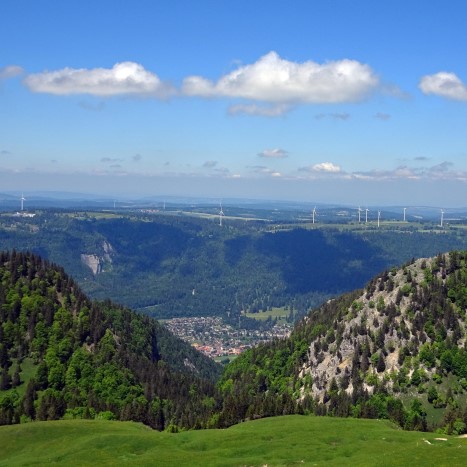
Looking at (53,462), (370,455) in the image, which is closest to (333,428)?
(370,455)

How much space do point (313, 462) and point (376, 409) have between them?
4536 inches

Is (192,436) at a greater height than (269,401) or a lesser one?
greater

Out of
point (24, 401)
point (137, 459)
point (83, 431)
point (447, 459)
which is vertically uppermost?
point (447, 459)

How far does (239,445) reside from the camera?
102750mm

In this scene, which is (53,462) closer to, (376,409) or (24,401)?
(24,401)

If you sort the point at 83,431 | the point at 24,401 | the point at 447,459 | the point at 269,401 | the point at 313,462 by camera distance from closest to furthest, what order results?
the point at 447,459
the point at 313,462
the point at 83,431
the point at 269,401
the point at 24,401

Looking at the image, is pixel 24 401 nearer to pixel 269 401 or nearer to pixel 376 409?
pixel 269 401

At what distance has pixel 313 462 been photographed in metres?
89.2

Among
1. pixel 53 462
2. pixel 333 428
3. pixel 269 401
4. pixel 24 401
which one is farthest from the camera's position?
pixel 24 401

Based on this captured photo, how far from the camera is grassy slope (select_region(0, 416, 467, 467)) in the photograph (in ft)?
294

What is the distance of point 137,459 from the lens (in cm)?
9375

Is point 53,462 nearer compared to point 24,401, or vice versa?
point 53,462

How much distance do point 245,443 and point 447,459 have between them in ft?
119

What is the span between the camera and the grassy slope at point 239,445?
89.5m
